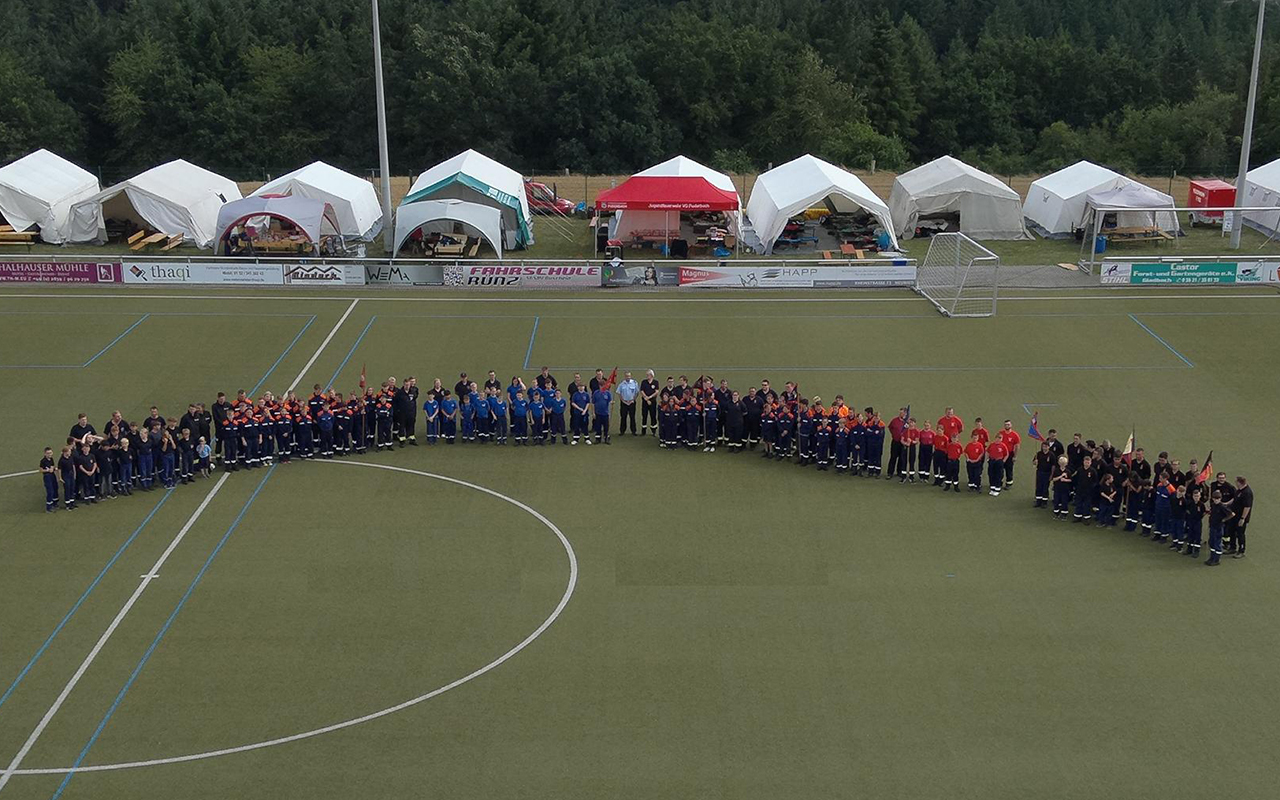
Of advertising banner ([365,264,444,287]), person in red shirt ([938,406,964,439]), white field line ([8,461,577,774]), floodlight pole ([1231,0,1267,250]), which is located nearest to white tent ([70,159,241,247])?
advertising banner ([365,264,444,287])

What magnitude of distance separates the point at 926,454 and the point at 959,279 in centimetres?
1466

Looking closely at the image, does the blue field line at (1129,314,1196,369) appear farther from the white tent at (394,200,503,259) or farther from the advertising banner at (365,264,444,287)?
the advertising banner at (365,264,444,287)

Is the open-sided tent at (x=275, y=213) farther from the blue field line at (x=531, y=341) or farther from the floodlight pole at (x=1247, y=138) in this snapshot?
the floodlight pole at (x=1247, y=138)

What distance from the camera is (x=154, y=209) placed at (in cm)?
4247

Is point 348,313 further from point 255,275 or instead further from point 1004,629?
point 1004,629

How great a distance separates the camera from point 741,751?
15.4m

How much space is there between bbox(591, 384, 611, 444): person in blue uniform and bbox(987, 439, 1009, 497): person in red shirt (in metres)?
7.14

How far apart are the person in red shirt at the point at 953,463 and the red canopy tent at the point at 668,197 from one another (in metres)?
18.7

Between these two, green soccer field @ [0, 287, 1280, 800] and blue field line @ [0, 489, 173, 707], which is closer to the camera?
green soccer field @ [0, 287, 1280, 800]

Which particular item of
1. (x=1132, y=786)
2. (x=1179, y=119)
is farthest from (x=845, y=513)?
(x=1179, y=119)

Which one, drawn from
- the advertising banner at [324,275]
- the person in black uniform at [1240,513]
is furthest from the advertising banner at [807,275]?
the person in black uniform at [1240,513]

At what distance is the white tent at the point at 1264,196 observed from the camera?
4281 cm

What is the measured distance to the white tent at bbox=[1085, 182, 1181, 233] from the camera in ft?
136

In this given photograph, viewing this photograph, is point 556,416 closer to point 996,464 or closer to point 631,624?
point 631,624
